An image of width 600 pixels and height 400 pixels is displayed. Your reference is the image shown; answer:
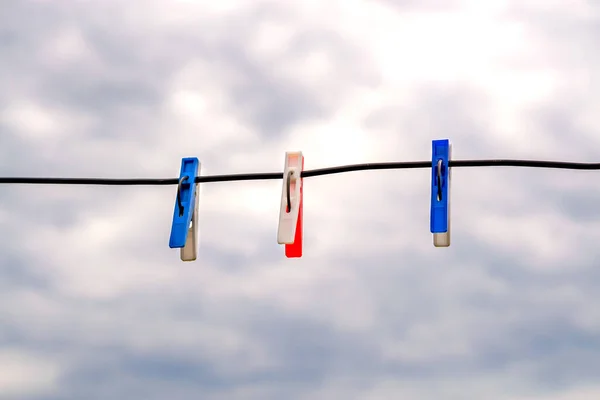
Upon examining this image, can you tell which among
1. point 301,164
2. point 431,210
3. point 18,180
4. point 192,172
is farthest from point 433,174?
point 18,180

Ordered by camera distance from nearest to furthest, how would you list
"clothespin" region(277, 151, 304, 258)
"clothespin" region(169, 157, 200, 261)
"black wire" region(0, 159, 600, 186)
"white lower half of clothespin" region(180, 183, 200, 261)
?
1. "black wire" region(0, 159, 600, 186)
2. "clothespin" region(277, 151, 304, 258)
3. "clothespin" region(169, 157, 200, 261)
4. "white lower half of clothespin" region(180, 183, 200, 261)

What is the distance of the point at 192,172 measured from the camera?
7.64 metres

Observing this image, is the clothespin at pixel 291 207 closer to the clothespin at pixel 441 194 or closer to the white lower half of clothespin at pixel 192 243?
the white lower half of clothespin at pixel 192 243

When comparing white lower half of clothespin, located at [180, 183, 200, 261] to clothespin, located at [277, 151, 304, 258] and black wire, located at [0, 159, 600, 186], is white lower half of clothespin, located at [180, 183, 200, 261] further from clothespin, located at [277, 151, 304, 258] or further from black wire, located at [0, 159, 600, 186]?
clothespin, located at [277, 151, 304, 258]

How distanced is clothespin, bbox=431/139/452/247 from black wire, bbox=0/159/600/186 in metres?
0.06

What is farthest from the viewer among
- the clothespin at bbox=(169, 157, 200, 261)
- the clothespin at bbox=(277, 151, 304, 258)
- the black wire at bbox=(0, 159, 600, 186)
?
the clothespin at bbox=(169, 157, 200, 261)

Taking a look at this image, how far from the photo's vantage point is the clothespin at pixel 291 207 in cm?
714

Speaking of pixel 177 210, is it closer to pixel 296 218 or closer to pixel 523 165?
pixel 296 218

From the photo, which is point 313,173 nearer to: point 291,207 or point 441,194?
point 291,207

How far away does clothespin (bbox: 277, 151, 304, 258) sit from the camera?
7.14 m

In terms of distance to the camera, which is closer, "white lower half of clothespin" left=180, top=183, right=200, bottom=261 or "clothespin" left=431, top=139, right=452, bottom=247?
"clothespin" left=431, top=139, right=452, bottom=247

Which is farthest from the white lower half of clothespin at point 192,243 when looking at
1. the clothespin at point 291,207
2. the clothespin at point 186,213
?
the clothespin at point 291,207

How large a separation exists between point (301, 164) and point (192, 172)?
0.82 meters

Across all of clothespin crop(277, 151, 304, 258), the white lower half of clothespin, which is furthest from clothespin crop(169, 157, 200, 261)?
clothespin crop(277, 151, 304, 258)
